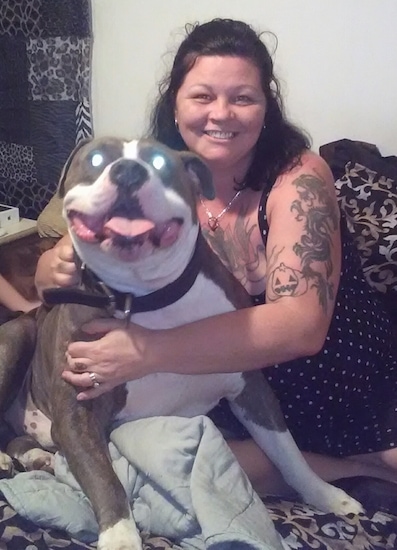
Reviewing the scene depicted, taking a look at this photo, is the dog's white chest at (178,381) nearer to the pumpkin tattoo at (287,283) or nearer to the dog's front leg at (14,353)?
the pumpkin tattoo at (287,283)

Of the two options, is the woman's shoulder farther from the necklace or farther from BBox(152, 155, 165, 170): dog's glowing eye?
BBox(152, 155, 165, 170): dog's glowing eye

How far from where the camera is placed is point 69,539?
1.13 meters

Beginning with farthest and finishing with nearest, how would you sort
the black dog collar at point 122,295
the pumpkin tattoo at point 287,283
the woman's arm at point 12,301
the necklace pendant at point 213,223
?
the woman's arm at point 12,301 < the necklace pendant at point 213,223 < the pumpkin tattoo at point 287,283 < the black dog collar at point 122,295

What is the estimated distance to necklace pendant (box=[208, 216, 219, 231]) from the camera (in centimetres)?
155

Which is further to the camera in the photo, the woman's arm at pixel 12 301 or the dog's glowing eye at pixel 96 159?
the woman's arm at pixel 12 301

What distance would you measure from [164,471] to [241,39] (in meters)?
0.90

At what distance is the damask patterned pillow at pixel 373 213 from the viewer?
1711mm

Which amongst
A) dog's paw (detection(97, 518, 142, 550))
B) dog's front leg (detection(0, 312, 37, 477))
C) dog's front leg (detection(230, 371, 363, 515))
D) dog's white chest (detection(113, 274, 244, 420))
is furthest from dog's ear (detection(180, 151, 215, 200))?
dog's paw (detection(97, 518, 142, 550))

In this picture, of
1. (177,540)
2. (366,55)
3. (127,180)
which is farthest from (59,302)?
(366,55)

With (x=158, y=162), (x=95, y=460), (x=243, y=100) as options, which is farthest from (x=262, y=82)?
(x=95, y=460)

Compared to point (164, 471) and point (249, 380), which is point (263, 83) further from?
point (164, 471)

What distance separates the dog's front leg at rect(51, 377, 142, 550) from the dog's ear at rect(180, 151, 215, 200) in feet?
1.35

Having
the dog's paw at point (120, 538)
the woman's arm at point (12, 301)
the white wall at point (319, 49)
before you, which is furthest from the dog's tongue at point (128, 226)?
the white wall at point (319, 49)

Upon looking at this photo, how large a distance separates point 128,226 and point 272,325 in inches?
14.5
